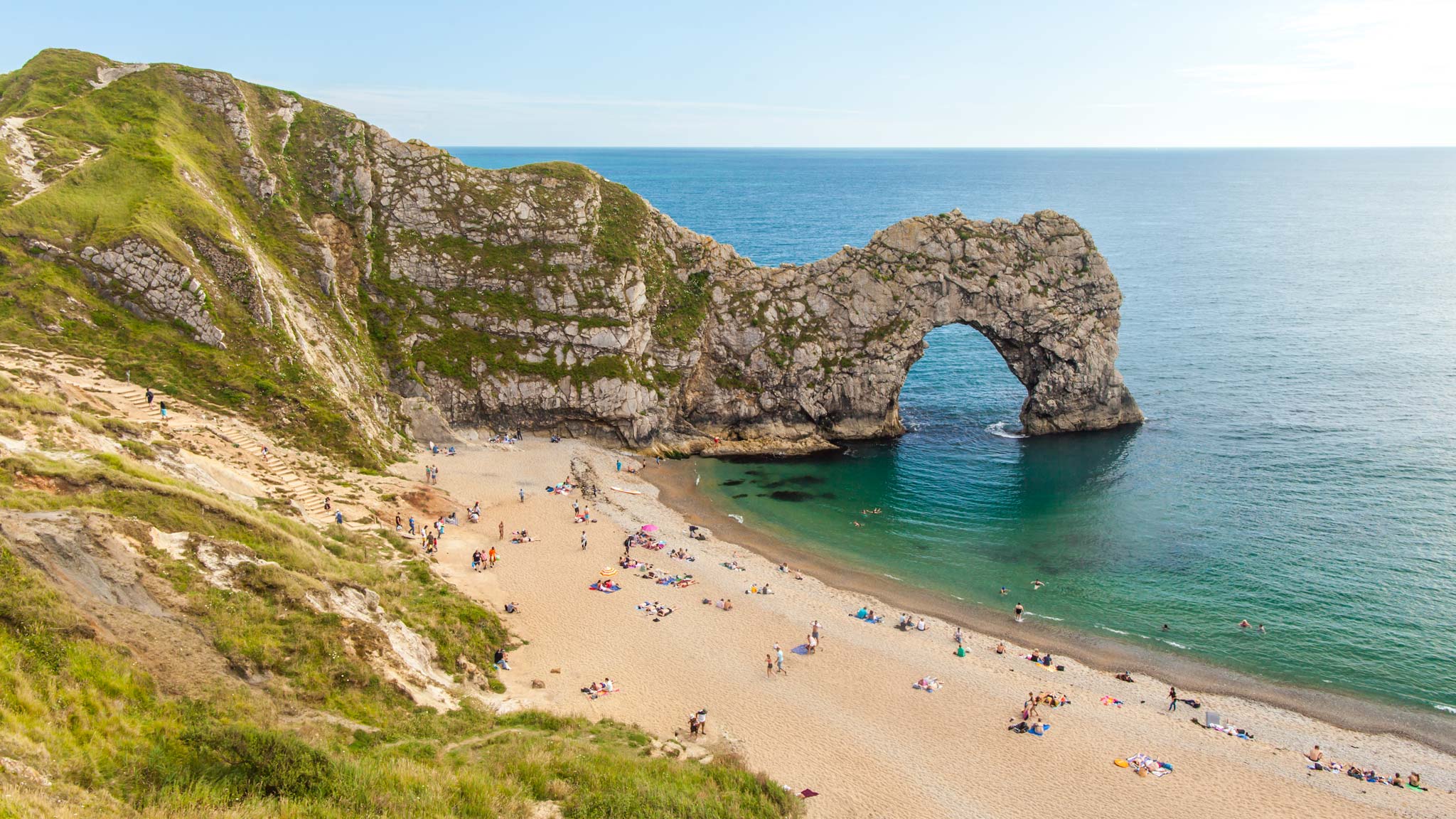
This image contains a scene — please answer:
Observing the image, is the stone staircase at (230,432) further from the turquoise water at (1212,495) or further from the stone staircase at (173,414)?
the turquoise water at (1212,495)

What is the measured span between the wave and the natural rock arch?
64.4 inches

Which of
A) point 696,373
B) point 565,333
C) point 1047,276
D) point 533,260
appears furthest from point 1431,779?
point 533,260

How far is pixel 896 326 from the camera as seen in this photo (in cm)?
6588

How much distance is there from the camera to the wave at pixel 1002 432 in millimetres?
67250

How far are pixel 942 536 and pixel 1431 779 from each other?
25.4 meters

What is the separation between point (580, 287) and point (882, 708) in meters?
43.5

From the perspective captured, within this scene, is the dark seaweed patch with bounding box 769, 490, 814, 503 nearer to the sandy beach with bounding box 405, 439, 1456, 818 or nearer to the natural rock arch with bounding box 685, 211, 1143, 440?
the natural rock arch with bounding box 685, 211, 1143, 440

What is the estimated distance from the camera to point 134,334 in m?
43.5

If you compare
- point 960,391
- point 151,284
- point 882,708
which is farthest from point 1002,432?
point 151,284

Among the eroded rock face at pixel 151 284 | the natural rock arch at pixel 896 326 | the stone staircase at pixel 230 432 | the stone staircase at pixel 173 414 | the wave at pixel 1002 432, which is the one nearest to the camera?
the stone staircase at pixel 173 414

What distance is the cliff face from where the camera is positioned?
197ft

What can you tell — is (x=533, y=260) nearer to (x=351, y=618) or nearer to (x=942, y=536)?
(x=942, y=536)

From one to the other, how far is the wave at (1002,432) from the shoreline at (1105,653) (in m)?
27.0

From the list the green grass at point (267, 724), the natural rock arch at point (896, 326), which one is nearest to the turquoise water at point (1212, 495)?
the natural rock arch at point (896, 326)
